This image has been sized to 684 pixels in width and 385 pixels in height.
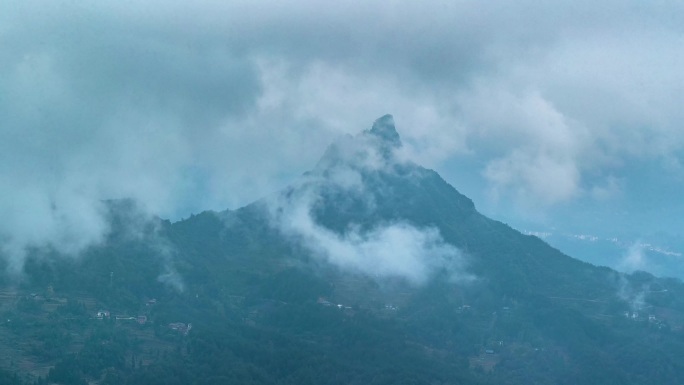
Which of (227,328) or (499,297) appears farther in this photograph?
(499,297)

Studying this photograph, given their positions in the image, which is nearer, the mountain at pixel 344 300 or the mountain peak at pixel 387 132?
the mountain at pixel 344 300

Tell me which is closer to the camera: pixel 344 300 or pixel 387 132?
pixel 344 300

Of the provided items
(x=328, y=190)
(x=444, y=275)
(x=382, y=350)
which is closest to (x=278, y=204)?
(x=328, y=190)

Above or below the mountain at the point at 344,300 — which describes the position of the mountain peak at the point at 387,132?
above

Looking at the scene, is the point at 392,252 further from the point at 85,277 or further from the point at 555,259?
the point at 85,277

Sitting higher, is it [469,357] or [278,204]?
[278,204]

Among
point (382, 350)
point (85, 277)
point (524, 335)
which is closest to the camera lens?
point (382, 350)

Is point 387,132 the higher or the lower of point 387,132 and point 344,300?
the higher

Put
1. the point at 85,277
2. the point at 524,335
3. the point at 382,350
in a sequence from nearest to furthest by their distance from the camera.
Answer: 1. the point at 382,350
2. the point at 85,277
3. the point at 524,335
